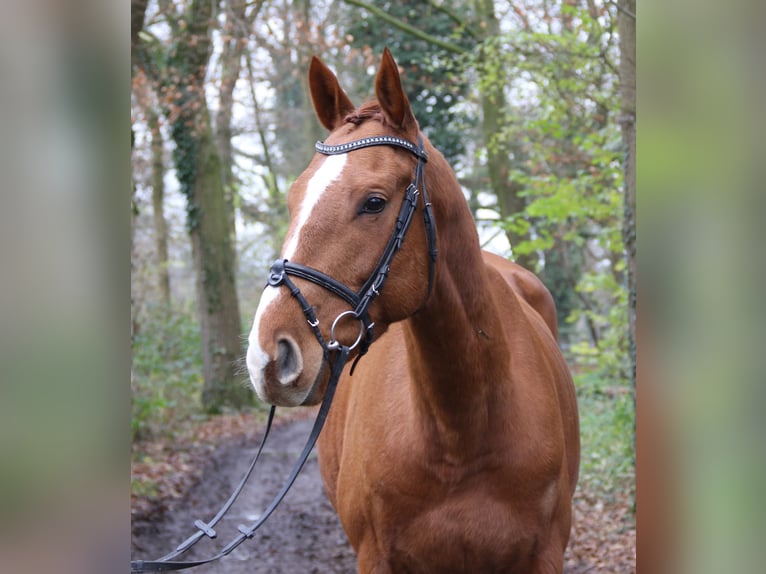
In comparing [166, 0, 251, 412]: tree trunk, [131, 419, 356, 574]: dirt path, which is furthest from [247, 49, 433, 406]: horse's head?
[166, 0, 251, 412]: tree trunk

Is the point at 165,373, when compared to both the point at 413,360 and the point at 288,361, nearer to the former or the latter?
the point at 413,360

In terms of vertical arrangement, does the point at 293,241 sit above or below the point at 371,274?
above

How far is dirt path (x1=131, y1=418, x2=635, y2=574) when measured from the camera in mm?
5973

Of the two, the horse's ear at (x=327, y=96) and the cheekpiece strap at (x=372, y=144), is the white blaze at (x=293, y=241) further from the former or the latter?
the horse's ear at (x=327, y=96)

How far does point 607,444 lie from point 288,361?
6988 mm

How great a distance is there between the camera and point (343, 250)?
7.11ft

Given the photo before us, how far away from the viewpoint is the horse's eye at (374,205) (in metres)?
2.22

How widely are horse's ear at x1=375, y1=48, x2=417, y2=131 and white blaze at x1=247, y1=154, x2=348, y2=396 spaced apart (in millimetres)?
253

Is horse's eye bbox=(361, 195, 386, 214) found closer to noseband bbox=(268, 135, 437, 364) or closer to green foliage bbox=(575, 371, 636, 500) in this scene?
noseband bbox=(268, 135, 437, 364)

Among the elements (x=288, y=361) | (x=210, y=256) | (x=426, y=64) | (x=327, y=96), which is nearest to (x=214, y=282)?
(x=210, y=256)

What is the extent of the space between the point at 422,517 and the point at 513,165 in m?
10.3

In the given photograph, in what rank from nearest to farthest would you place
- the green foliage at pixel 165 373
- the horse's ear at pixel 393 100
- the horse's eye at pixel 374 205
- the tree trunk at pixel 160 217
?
the horse's eye at pixel 374 205, the horse's ear at pixel 393 100, the green foliage at pixel 165 373, the tree trunk at pixel 160 217
